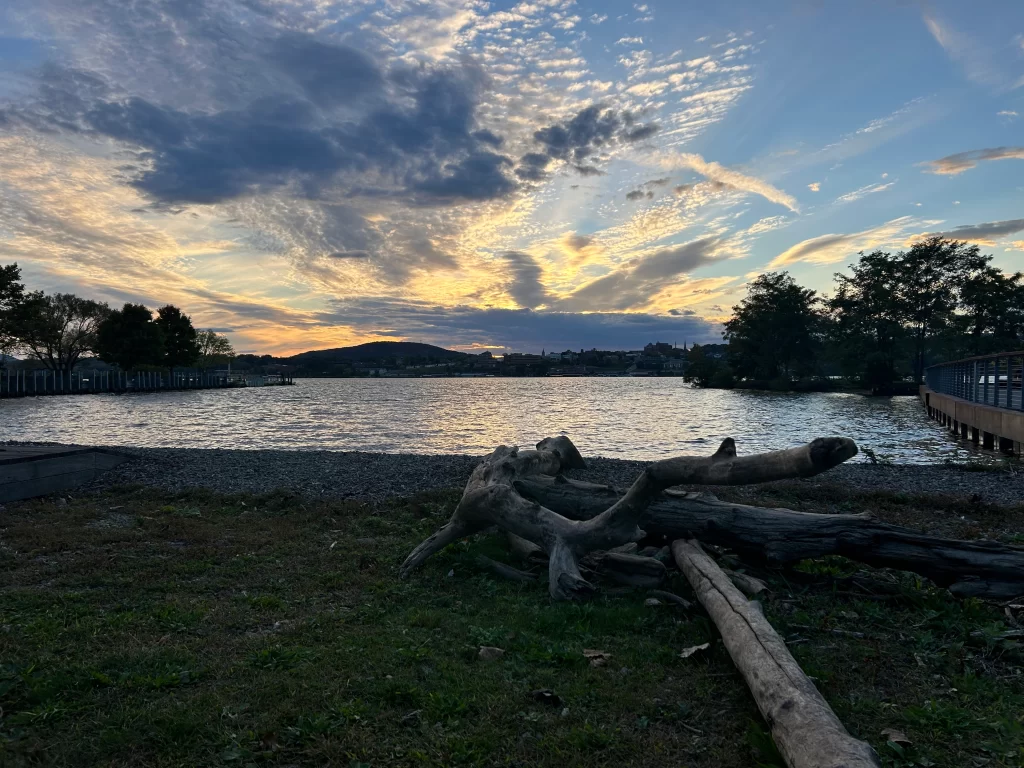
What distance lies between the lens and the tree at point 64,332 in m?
85.8

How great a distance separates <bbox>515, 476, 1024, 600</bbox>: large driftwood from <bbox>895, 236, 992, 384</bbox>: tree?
7903 centimetres

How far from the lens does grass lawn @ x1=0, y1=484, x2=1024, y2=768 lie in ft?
12.3

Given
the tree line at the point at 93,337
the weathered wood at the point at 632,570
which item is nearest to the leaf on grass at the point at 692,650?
the weathered wood at the point at 632,570

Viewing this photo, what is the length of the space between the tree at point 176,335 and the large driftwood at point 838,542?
119 m

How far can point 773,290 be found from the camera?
10219cm

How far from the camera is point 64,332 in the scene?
9331 centimetres

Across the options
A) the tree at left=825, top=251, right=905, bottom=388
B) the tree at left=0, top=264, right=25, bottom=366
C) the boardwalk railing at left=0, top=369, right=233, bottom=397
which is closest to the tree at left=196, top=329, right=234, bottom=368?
the boardwalk railing at left=0, top=369, right=233, bottom=397

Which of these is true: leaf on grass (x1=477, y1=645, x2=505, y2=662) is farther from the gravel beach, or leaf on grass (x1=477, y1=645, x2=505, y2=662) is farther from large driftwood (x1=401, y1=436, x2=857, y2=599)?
the gravel beach

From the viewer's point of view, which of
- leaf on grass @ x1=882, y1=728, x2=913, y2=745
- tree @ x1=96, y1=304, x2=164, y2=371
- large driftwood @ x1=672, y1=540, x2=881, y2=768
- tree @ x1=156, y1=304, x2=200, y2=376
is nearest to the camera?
large driftwood @ x1=672, y1=540, x2=881, y2=768

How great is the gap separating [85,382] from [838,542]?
114m

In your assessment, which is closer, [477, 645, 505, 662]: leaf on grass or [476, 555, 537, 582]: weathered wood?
[477, 645, 505, 662]: leaf on grass

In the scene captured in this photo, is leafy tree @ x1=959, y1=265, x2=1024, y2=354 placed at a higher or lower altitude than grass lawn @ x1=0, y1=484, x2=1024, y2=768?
higher

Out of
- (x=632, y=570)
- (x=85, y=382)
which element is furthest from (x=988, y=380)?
(x=85, y=382)

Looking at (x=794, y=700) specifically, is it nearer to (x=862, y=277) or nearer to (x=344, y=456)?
(x=344, y=456)
